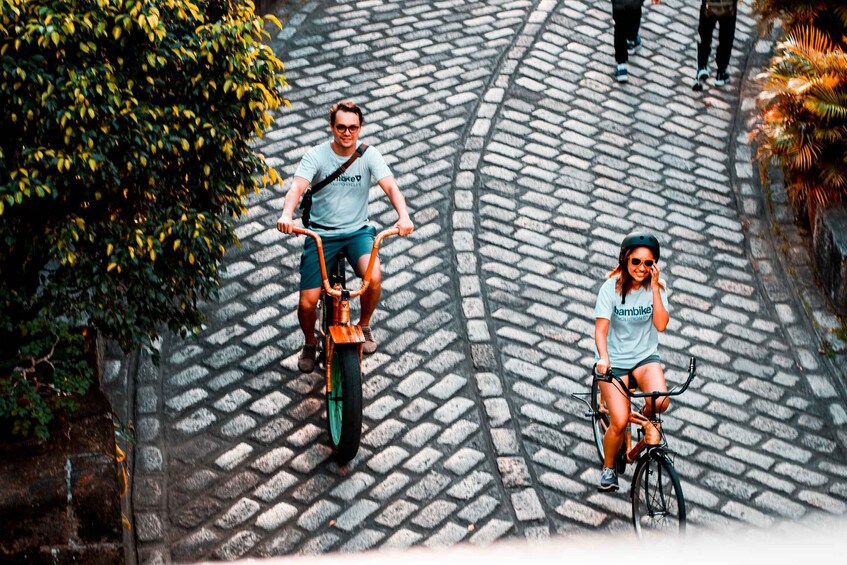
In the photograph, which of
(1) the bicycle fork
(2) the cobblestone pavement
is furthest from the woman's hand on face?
(1) the bicycle fork

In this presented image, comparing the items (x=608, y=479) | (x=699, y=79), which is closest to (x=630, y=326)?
(x=608, y=479)

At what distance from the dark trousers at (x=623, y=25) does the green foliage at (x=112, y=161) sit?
5883 mm

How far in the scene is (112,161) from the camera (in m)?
6.88

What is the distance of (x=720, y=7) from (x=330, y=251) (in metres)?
6.15

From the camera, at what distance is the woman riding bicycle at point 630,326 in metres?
6.99

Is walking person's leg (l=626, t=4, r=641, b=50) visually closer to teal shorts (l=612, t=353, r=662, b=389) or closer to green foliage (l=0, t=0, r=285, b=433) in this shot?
green foliage (l=0, t=0, r=285, b=433)

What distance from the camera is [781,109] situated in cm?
1052

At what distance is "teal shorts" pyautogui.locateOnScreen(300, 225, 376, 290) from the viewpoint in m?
8.05

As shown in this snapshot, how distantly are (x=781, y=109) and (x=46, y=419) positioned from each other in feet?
22.5

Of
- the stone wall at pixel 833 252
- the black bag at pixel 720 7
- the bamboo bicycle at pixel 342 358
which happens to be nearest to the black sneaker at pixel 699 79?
the black bag at pixel 720 7

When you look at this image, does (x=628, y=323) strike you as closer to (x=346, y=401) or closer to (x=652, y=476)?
(x=652, y=476)

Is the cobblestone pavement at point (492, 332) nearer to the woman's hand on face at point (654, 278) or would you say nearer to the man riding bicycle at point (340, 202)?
the man riding bicycle at point (340, 202)

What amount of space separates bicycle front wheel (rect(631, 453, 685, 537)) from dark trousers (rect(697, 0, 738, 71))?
6801mm

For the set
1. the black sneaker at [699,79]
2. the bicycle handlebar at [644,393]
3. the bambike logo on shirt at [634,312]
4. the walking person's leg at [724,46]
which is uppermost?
the bambike logo on shirt at [634,312]
